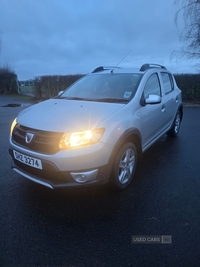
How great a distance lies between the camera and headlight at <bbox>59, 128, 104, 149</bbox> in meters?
2.33

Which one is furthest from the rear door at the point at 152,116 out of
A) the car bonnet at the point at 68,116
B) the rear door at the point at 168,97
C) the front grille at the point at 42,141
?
the front grille at the point at 42,141

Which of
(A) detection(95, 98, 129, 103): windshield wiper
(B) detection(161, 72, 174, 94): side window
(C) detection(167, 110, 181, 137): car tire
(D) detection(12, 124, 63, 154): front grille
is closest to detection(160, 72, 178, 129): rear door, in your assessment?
(B) detection(161, 72, 174, 94): side window

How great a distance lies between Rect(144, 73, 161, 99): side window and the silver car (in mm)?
21

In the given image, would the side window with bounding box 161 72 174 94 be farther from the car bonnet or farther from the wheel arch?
the car bonnet

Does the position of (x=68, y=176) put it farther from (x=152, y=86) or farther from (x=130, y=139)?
(x=152, y=86)

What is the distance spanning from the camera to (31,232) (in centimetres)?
219

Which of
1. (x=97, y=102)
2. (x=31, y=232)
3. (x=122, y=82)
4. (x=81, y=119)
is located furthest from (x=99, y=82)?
(x=31, y=232)

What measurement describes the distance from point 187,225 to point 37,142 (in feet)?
6.70

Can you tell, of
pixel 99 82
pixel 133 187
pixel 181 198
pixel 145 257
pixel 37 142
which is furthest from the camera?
pixel 99 82

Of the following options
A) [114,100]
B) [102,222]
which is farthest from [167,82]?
[102,222]

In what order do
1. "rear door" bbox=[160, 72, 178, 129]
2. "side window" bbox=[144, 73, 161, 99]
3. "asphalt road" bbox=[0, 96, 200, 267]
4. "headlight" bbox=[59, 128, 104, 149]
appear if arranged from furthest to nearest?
"rear door" bbox=[160, 72, 178, 129] < "side window" bbox=[144, 73, 161, 99] < "headlight" bbox=[59, 128, 104, 149] < "asphalt road" bbox=[0, 96, 200, 267]

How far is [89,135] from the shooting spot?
236 cm

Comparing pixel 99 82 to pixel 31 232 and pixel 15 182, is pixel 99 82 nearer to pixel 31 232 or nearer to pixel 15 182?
pixel 15 182

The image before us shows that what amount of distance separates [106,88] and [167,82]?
183cm
